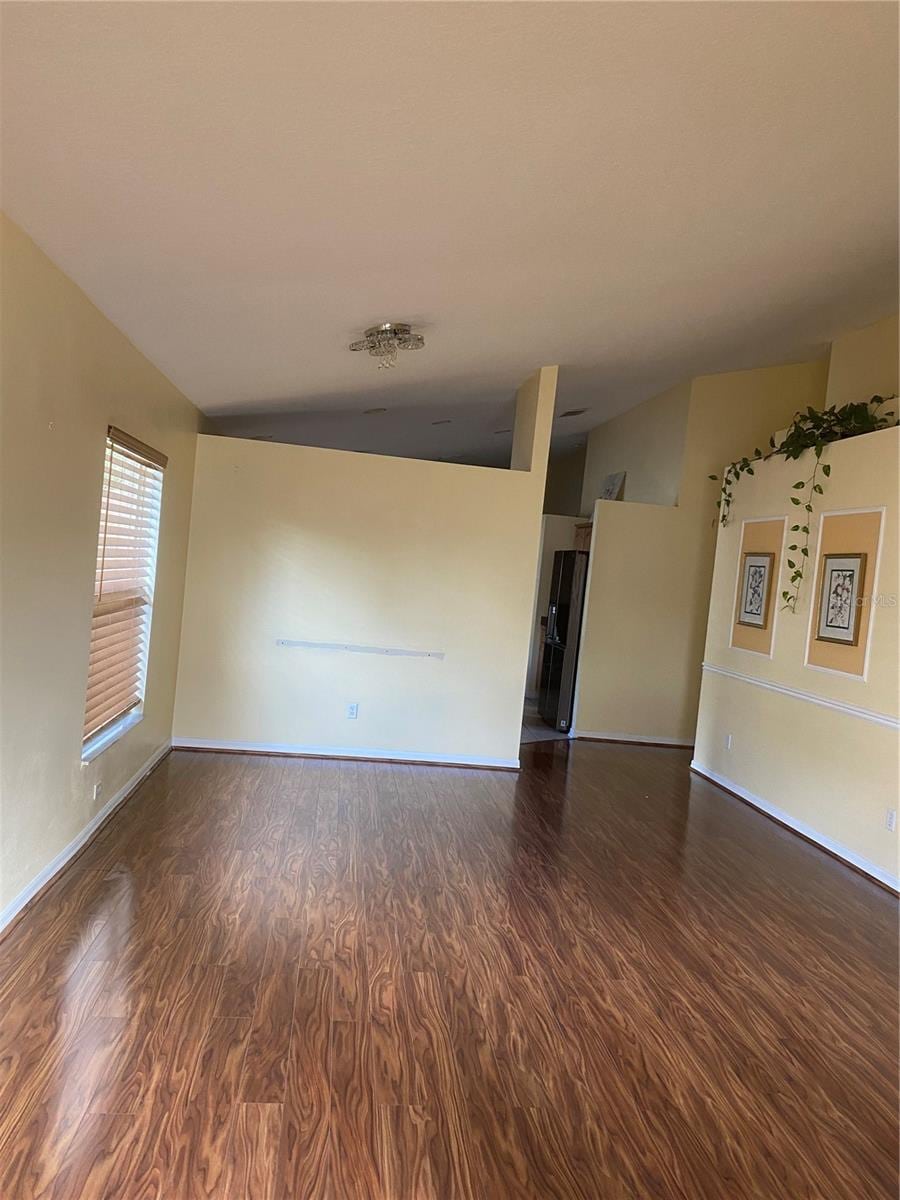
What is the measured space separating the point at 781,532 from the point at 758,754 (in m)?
1.66

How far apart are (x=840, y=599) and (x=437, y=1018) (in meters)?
3.63

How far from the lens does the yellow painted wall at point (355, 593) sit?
18.7 ft

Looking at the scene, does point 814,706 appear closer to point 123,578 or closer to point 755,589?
point 755,589

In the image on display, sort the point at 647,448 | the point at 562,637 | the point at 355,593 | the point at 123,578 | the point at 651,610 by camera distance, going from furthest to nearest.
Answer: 1. the point at 562,637
2. the point at 647,448
3. the point at 651,610
4. the point at 355,593
5. the point at 123,578

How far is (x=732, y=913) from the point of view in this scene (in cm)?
363

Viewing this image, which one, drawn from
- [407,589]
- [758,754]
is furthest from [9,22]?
[758,754]

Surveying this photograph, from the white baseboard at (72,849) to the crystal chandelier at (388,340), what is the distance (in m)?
2.87

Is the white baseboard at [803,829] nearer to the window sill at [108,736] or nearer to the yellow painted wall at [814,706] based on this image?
the yellow painted wall at [814,706]

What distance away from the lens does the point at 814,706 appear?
4.93m

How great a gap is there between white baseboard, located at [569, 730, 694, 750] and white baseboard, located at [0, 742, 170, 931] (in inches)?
160

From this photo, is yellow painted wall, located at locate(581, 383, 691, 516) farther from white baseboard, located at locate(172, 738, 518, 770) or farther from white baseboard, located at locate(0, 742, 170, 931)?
white baseboard, located at locate(0, 742, 170, 931)

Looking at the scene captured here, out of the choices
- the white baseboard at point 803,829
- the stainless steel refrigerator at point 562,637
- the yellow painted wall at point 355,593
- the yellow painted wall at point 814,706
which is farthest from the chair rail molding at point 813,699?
the yellow painted wall at point 355,593

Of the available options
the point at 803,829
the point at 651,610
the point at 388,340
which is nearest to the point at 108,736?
the point at 388,340

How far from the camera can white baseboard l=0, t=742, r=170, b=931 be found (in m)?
2.91
